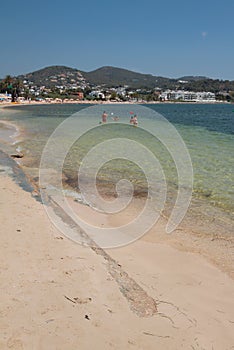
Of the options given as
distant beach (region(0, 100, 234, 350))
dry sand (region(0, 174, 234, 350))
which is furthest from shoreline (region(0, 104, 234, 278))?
dry sand (region(0, 174, 234, 350))

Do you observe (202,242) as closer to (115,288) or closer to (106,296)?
(115,288)

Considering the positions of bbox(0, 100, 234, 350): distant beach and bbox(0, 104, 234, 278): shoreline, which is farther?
bbox(0, 104, 234, 278): shoreline

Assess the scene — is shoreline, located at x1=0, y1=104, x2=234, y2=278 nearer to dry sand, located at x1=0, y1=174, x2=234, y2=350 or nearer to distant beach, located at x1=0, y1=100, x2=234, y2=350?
distant beach, located at x1=0, y1=100, x2=234, y2=350

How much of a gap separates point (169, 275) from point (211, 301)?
2.68ft

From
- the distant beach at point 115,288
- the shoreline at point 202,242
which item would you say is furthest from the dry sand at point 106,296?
the shoreline at point 202,242

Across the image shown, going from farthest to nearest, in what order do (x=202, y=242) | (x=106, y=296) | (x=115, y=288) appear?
1. (x=202, y=242)
2. (x=115, y=288)
3. (x=106, y=296)

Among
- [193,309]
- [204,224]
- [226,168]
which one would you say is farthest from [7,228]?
[226,168]

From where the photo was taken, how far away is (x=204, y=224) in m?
7.56

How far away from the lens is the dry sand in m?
3.55

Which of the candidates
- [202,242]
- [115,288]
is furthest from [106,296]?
[202,242]

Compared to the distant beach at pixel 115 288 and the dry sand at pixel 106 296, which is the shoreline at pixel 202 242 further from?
the dry sand at pixel 106 296

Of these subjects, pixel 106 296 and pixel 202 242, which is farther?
pixel 202 242

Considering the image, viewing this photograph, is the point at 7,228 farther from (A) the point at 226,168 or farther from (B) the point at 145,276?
(A) the point at 226,168

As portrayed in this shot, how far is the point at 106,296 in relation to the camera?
4.27m
